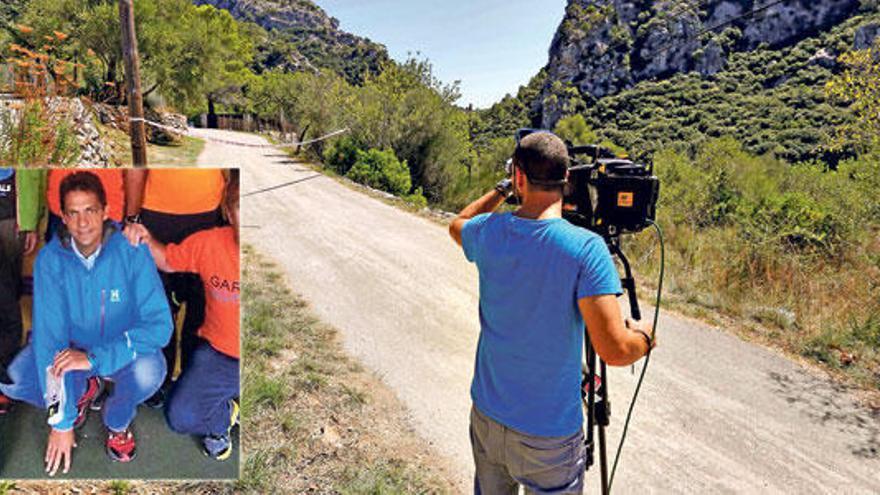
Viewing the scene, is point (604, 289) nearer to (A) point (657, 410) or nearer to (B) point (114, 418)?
(B) point (114, 418)

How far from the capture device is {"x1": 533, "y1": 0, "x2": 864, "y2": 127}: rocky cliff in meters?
67.5

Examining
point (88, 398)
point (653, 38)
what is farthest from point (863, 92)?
point (653, 38)

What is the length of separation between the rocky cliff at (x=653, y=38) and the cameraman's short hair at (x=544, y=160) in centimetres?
7444

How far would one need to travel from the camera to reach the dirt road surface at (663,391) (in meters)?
3.61

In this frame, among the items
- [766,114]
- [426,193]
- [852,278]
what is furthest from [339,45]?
[852,278]

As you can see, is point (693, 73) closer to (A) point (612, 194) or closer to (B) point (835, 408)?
(B) point (835, 408)

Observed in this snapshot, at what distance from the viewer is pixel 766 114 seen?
52594 mm

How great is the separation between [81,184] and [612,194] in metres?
2.41

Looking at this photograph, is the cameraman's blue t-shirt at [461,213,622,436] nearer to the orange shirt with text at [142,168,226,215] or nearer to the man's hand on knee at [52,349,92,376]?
the orange shirt with text at [142,168,226,215]

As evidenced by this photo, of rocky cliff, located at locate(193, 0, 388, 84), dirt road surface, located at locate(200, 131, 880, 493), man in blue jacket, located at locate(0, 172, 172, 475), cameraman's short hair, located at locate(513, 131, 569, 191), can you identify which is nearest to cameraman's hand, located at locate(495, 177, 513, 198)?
cameraman's short hair, located at locate(513, 131, 569, 191)

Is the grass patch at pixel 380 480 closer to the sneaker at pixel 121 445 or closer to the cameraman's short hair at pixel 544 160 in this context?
the sneaker at pixel 121 445

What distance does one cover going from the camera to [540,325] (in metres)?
1.77

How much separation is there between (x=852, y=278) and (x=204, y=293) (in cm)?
894

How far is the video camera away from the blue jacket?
1899 millimetres
